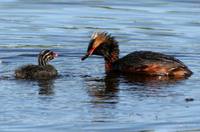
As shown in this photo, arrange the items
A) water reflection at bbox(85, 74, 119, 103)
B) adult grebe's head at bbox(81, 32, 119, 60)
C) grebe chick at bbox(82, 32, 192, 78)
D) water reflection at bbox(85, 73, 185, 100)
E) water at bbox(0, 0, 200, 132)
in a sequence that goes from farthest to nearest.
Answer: adult grebe's head at bbox(81, 32, 119, 60)
grebe chick at bbox(82, 32, 192, 78)
water reflection at bbox(85, 73, 185, 100)
water reflection at bbox(85, 74, 119, 103)
water at bbox(0, 0, 200, 132)

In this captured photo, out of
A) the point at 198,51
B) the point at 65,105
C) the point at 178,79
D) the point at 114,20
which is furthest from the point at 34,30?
the point at 65,105

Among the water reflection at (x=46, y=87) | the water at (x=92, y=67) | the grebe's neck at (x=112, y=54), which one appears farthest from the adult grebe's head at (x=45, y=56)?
the grebe's neck at (x=112, y=54)

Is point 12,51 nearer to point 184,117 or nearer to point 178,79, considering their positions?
point 178,79

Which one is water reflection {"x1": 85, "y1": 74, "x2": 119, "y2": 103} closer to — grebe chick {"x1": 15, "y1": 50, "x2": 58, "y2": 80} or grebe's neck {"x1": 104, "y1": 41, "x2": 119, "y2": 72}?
grebe chick {"x1": 15, "y1": 50, "x2": 58, "y2": 80}

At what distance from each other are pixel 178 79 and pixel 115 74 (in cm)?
137

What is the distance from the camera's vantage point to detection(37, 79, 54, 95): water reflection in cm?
1569

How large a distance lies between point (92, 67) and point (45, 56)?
1.08 m

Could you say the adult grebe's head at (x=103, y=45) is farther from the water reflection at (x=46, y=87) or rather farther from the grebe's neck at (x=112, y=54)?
the water reflection at (x=46, y=87)

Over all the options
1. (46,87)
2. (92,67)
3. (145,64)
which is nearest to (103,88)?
(46,87)

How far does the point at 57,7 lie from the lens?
26922 millimetres

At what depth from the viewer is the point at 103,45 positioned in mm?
19047

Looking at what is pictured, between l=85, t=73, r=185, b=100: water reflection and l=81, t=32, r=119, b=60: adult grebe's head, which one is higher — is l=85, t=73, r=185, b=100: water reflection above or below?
below

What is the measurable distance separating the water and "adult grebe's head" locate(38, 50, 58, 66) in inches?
12.7

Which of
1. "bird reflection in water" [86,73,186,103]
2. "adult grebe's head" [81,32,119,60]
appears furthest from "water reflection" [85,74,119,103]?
"adult grebe's head" [81,32,119,60]
